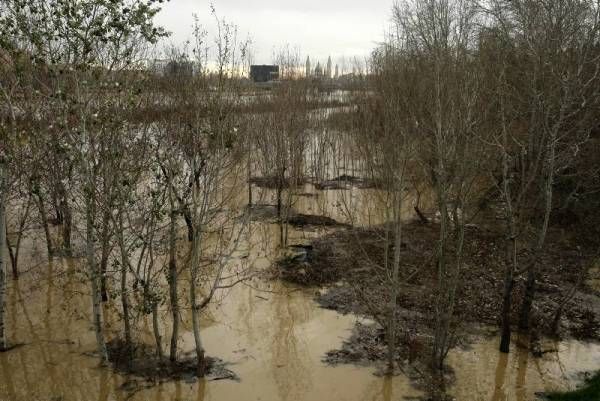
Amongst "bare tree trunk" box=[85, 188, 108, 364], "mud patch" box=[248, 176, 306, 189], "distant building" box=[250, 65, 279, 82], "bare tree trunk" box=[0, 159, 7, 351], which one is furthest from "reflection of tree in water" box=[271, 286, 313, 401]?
"distant building" box=[250, 65, 279, 82]

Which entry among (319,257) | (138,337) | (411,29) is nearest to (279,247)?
(319,257)

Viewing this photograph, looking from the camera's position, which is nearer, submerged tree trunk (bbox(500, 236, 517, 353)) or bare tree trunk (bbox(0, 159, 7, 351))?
bare tree trunk (bbox(0, 159, 7, 351))

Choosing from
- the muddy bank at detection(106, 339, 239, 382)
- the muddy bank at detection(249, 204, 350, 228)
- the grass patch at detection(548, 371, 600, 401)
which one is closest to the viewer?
the grass patch at detection(548, 371, 600, 401)

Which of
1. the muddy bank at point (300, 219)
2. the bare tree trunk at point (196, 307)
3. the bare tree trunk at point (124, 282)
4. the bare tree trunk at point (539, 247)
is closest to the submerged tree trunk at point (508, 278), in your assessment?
the bare tree trunk at point (539, 247)

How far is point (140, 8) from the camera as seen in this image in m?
7.66

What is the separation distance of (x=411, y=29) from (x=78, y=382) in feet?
49.0

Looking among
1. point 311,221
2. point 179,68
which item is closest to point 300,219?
point 311,221

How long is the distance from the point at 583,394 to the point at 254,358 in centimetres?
536

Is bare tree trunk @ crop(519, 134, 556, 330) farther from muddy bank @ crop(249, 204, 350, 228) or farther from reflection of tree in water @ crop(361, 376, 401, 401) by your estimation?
muddy bank @ crop(249, 204, 350, 228)

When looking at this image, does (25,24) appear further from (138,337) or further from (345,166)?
(345,166)

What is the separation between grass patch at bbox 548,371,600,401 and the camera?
8.05 m

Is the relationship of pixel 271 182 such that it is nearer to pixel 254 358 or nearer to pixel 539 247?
pixel 254 358

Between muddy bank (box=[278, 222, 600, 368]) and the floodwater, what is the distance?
0.52 metres

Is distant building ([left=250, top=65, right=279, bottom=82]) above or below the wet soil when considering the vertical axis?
above
